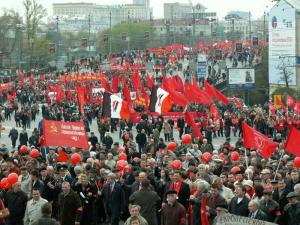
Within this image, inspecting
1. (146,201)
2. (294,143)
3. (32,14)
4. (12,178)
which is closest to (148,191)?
(146,201)

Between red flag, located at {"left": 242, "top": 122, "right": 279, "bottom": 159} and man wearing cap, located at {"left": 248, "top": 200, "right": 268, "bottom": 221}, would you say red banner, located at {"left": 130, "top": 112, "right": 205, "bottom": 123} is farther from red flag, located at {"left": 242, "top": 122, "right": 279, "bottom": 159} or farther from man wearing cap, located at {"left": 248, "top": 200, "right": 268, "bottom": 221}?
man wearing cap, located at {"left": 248, "top": 200, "right": 268, "bottom": 221}

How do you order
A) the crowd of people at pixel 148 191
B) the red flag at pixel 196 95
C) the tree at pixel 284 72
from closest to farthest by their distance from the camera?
1. the crowd of people at pixel 148 191
2. the red flag at pixel 196 95
3. the tree at pixel 284 72

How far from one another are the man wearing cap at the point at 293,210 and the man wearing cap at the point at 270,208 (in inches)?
5.3

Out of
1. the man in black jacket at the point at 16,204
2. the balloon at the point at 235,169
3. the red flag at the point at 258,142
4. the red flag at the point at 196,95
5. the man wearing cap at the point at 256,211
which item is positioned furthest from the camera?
the red flag at the point at 196,95

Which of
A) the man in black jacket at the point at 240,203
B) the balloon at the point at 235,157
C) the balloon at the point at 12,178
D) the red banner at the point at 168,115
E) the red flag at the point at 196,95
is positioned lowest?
the red banner at the point at 168,115

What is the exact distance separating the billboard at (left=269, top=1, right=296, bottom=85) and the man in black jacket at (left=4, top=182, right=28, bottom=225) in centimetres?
5666

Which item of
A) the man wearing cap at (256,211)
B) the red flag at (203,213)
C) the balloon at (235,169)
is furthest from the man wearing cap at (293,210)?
the balloon at (235,169)

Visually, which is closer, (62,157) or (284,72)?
(62,157)

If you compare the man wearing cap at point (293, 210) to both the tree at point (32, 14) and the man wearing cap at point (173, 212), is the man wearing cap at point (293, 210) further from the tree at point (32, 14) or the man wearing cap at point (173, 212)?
the tree at point (32, 14)

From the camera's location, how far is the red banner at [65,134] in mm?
23484

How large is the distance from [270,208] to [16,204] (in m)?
3.80

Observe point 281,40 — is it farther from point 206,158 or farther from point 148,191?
point 148,191

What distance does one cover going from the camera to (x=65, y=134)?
77.3 feet

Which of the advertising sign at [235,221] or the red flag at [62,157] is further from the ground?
the advertising sign at [235,221]
